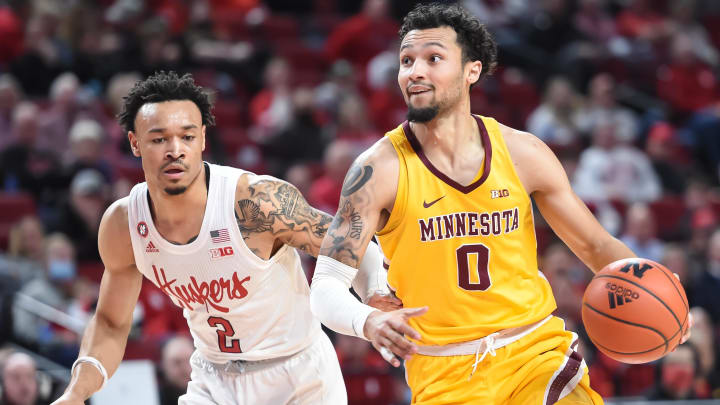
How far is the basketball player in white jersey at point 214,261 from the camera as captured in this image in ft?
13.5

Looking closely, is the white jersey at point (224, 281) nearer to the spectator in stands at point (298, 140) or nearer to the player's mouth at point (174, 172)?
the player's mouth at point (174, 172)

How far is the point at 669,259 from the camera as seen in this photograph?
8562 millimetres

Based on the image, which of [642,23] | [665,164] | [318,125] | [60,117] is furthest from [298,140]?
[642,23]

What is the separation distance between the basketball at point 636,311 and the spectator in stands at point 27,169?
5.96 m

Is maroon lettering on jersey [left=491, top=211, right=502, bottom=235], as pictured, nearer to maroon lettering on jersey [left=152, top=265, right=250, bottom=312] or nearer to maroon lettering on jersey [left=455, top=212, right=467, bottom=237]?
maroon lettering on jersey [left=455, top=212, right=467, bottom=237]

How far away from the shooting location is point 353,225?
3633 mm

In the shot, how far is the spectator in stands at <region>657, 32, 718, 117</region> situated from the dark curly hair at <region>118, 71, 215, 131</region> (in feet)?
31.0

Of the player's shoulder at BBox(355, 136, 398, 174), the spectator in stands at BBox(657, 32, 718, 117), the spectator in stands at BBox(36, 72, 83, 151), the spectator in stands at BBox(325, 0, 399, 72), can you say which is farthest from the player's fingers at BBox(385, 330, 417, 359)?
the spectator in stands at BBox(657, 32, 718, 117)

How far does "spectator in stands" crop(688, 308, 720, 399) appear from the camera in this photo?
7609mm

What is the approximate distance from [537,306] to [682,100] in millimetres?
9497

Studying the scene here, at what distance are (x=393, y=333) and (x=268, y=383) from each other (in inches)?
48.5

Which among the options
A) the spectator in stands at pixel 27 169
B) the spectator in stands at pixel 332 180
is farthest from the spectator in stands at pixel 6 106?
the spectator in stands at pixel 332 180

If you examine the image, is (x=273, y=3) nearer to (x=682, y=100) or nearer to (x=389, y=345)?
(x=682, y=100)

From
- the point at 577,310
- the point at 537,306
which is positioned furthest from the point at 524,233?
the point at 577,310
